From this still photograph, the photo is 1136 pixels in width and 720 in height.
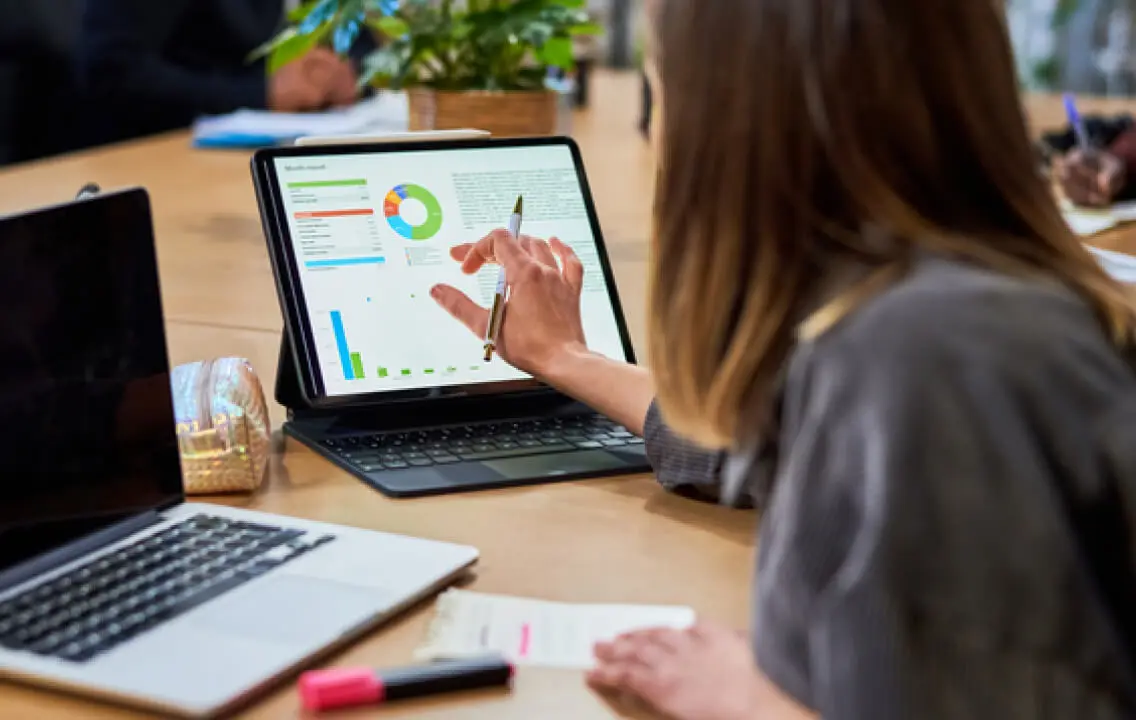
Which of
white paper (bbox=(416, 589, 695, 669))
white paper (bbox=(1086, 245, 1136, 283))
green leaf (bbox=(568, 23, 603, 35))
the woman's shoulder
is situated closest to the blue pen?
white paper (bbox=(1086, 245, 1136, 283))

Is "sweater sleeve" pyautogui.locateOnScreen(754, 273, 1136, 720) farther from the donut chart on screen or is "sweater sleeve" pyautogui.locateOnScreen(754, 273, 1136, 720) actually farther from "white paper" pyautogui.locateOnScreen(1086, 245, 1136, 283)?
"white paper" pyautogui.locateOnScreen(1086, 245, 1136, 283)

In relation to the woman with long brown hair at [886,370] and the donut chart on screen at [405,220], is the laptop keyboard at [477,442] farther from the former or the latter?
the woman with long brown hair at [886,370]

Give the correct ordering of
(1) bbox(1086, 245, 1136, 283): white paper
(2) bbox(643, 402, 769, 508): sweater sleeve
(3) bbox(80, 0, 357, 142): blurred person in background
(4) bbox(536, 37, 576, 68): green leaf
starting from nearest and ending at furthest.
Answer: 1. (2) bbox(643, 402, 769, 508): sweater sleeve
2. (1) bbox(1086, 245, 1136, 283): white paper
3. (4) bbox(536, 37, 576, 68): green leaf
4. (3) bbox(80, 0, 357, 142): blurred person in background

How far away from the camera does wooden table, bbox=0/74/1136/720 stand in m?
0.85

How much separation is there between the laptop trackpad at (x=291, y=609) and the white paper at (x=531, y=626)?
5 centimetres

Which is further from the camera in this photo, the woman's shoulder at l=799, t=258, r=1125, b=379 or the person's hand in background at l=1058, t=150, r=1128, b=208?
the person's hand in background at l=1058, t=150, r=1128, b=208

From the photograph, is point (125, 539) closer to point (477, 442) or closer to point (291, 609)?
point (291, 609)

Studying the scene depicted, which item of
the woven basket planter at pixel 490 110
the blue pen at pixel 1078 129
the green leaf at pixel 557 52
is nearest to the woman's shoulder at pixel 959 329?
the woven basket planter at pixel 490 110

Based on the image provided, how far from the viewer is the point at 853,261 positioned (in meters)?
0.75

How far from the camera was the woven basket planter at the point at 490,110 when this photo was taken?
2035mm

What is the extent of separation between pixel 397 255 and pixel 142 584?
476 mm

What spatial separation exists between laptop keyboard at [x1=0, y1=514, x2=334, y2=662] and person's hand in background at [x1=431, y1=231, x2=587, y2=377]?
314 mm

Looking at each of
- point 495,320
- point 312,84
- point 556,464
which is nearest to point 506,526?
point 556,464

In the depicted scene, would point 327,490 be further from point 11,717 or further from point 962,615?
point 962,615
